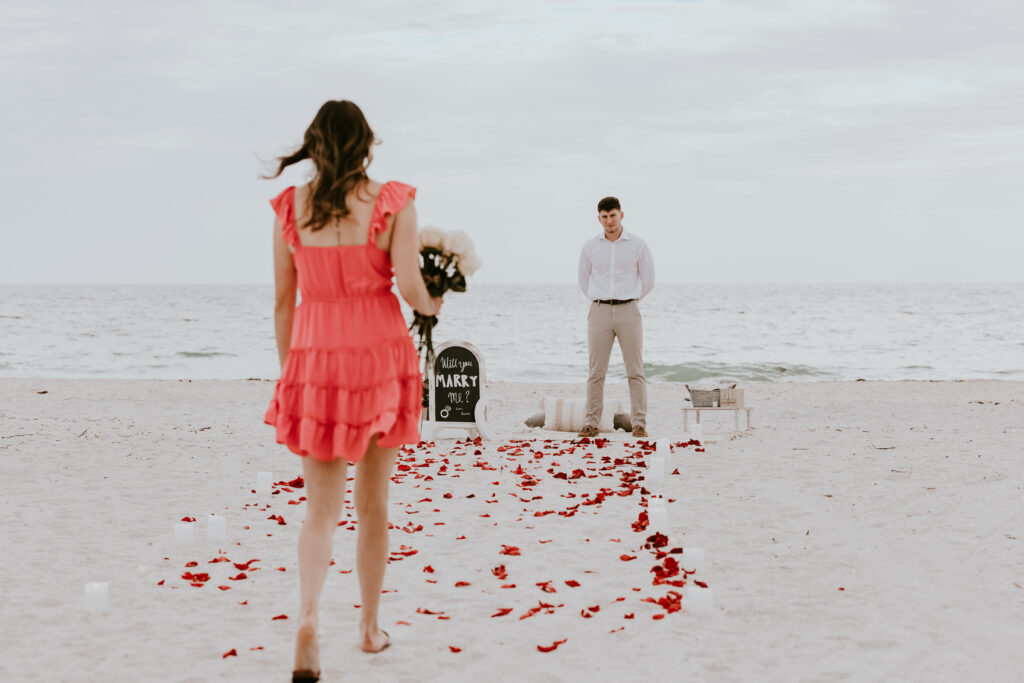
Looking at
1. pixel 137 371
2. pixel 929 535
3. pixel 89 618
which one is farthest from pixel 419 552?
pixel 137 371

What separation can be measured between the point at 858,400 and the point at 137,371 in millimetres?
19314

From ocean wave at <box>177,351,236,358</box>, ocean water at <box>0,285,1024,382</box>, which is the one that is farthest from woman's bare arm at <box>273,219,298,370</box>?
ocean wave at <box>177,351,236,358</box>

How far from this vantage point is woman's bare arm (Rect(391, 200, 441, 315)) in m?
3.14

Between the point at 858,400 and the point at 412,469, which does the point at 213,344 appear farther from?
the point at 412,469

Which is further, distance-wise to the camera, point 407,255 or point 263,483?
point 263,483

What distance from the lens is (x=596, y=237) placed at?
9.23m

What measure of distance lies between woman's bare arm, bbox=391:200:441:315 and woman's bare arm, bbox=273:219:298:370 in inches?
15.4

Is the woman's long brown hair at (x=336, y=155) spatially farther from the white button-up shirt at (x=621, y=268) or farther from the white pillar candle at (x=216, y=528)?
the white button-up shirt at (x=621, y=268)

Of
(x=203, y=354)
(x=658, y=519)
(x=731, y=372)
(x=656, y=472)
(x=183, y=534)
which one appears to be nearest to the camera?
(x=183, y=534)

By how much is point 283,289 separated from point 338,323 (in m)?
0.29

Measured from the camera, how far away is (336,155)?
309 cm

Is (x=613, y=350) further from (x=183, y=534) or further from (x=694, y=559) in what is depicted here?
(x=694, y=559)

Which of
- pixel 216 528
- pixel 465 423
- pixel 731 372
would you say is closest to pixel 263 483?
pixel 216 528

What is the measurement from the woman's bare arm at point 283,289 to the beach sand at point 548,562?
1279 mm
